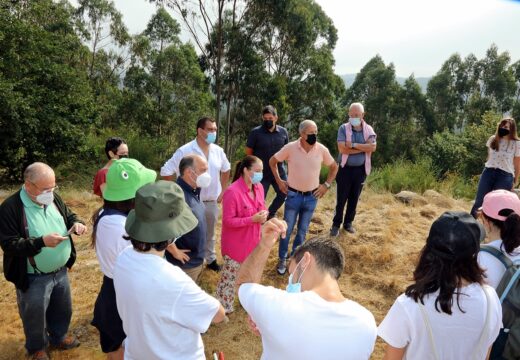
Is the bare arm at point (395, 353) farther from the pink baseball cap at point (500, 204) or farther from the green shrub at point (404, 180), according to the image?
the green shrub at point (404, 180)

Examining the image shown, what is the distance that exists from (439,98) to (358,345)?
3001 centimetres

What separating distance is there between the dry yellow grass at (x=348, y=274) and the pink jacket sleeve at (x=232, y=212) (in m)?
0.98

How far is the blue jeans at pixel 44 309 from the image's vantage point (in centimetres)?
261

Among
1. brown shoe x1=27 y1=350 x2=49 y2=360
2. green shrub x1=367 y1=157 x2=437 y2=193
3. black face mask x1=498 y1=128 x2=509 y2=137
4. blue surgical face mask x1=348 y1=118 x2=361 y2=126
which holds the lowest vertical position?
brown shoe x1=27 y1=350 x2=49 y2=360

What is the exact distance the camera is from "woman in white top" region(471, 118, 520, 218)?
4.37m

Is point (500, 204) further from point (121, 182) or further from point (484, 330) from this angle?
point (121, 182)

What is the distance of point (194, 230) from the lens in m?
2.76

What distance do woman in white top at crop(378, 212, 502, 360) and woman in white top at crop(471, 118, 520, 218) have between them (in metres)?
3.38

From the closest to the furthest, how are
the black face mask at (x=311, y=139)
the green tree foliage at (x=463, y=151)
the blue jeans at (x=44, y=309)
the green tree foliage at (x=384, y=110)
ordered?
the blue jeans at (x=44, y=309) → the black face mask at (x=311, y=139) → the green tree foliage at (x=463, y=151) → the green tree foliage at (x=384, y=110)

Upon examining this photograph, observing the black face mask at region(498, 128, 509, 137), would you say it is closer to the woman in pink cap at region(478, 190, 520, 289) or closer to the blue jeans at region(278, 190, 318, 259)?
the blue jeans at region(278, 190, 318, 259)

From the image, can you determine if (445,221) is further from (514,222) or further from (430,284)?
(514,222)

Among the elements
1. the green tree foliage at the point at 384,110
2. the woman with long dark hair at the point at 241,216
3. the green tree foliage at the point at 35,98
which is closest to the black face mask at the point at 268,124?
the woman with long dark hair at the point at 241,216

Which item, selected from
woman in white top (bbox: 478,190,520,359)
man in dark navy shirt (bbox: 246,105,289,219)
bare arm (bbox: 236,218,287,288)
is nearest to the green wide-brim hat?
bare arm (bbox: 236,218,287,288)

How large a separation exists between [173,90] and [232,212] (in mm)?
17633
